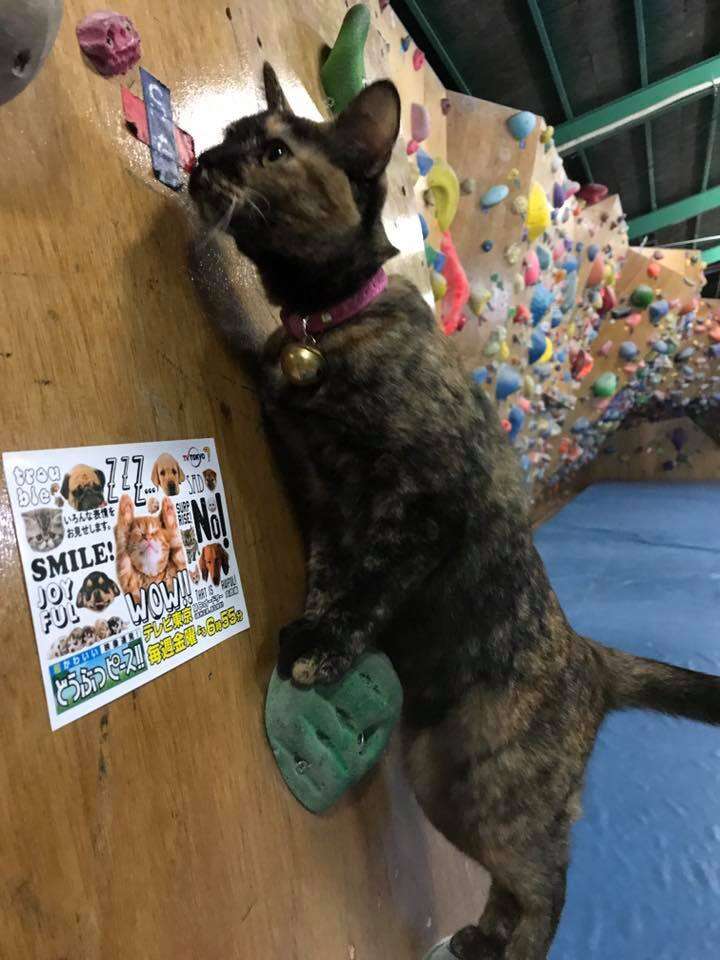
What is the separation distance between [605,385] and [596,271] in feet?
2.98

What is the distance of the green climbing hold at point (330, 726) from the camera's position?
29.7 inches

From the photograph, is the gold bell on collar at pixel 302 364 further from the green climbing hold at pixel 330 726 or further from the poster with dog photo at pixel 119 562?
the green climbing hold at pixel 330 726

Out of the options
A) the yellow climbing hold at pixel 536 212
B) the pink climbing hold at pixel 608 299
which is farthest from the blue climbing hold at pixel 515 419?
the pink climbing hold at pixel 608 299

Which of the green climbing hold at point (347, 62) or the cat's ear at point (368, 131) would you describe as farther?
the green climbing hold at point (347, 62)

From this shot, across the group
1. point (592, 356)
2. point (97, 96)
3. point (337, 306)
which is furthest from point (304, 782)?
point (592, 356)

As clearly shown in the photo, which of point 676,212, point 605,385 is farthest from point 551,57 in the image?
point 676,212

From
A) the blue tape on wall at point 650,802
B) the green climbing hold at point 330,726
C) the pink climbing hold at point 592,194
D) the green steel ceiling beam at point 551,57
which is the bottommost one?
the blue tape on wall at point 650,802

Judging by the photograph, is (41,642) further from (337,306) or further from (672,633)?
(672,633)

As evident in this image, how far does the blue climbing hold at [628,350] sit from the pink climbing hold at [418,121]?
306cm

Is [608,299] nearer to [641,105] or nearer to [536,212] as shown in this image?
[641,105]

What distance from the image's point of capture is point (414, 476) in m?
0.79

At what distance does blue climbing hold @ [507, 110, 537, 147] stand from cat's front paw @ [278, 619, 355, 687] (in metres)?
2.07

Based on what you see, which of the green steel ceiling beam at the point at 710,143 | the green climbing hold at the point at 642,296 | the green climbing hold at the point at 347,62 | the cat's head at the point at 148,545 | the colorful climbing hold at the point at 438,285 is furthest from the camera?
the green climbing hold at the point at 642,296

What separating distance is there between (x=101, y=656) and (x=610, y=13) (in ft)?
10.1
